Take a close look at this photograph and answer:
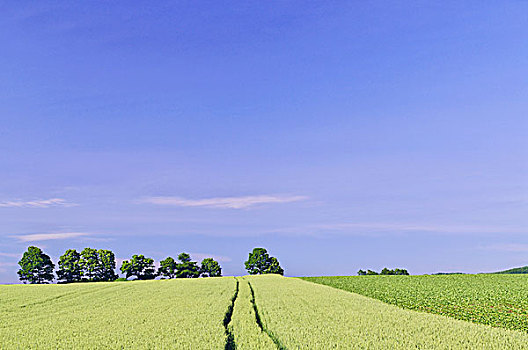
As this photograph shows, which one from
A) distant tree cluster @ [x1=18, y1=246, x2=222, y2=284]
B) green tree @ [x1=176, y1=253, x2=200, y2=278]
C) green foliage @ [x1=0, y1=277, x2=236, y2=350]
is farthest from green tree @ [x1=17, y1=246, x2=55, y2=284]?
green foliage @ [x1=0, y1=277, x2=236, y2=350]

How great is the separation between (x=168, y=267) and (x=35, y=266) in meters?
25.0

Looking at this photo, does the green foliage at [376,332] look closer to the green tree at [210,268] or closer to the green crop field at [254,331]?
the green crop field at [254,331]

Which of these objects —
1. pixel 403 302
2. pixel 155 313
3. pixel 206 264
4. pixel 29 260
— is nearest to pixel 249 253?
pixel 206 264

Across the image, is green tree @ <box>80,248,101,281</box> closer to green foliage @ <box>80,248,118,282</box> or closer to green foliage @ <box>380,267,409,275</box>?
green foliage @ <box>80,248,118,282</box>

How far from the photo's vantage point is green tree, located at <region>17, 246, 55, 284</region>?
74.9m

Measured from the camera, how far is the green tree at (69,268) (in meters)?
75.8

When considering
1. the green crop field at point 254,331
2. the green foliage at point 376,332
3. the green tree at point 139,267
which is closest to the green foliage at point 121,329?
the green crop field at point 254,331

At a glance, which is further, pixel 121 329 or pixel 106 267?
pixel 106 267

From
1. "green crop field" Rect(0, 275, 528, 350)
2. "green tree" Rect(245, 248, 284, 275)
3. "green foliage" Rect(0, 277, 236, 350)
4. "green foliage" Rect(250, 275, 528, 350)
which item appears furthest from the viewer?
"green tree" Rect(245, 248, 284, 275)

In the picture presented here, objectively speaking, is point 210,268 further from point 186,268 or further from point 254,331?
point 254,331

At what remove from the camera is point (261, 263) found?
90.7 metres

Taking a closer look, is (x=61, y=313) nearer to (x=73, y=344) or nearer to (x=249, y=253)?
(x=73, y=344)

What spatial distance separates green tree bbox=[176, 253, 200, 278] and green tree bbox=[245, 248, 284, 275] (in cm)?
1215

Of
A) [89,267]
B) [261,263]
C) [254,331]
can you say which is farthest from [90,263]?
[254,331]
